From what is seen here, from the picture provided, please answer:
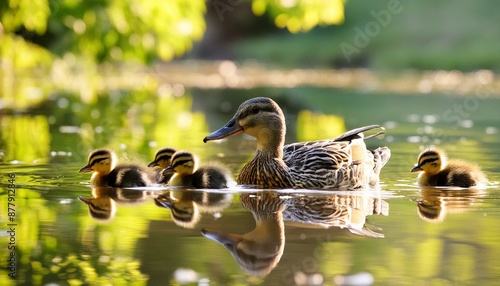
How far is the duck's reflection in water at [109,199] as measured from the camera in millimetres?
7395

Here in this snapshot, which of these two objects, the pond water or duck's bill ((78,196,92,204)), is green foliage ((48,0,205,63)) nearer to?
the pond water

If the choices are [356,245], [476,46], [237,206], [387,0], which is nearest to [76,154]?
[237,206]

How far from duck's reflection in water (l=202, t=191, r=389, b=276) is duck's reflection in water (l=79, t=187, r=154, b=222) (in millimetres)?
724

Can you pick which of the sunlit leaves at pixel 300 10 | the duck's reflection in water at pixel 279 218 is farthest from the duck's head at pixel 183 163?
the sunlit leaves at pixel 300 10

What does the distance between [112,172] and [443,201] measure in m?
2.46

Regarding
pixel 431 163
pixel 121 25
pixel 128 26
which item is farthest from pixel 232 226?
pixel 128 26

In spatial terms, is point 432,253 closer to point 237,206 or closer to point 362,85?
point 237,206

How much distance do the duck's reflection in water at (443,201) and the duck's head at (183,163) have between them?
168cm

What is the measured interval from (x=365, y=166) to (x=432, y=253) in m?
3.17

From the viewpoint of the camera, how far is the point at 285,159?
9.15 meters

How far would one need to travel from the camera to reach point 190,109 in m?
19.1

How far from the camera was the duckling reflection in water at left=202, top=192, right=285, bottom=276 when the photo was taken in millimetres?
5781

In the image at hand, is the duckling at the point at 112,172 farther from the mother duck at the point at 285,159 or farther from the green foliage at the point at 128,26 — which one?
the green foliage at the point at 128,26

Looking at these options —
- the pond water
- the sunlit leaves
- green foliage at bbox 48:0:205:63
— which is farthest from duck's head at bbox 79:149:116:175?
the sunlit leaves
